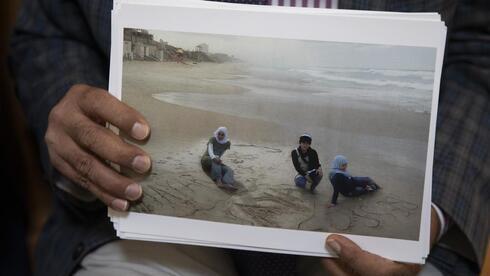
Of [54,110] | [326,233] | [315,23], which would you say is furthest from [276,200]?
[54,110]

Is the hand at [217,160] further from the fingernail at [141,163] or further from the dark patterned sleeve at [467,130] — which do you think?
the dark patterned sleeve at [467,130]

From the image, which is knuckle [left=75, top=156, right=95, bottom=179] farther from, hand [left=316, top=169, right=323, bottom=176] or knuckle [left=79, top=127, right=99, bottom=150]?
hand [left=316, top=169, right=323, bottom=176]

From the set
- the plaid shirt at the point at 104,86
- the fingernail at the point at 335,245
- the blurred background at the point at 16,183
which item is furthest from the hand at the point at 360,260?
the blurred background at the point at 16,183

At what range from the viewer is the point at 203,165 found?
1.93 ft

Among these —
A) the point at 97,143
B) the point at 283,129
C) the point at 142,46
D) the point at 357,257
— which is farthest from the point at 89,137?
the point at 357,257

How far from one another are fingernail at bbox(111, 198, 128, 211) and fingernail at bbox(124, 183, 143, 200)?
0.01 metres

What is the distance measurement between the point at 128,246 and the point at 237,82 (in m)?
0.29

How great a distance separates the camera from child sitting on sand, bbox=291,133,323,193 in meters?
0.56

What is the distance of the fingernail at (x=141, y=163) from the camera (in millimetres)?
576

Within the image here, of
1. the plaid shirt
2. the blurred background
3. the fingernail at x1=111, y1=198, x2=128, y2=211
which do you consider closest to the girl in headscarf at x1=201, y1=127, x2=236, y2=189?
the fingernail at x1=111, y1=198, x2=128, y2=211

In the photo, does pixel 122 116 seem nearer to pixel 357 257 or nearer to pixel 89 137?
pixel 89 137

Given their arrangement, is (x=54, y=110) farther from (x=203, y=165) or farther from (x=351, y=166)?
(x=351, y=166)

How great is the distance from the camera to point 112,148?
58 centimetres

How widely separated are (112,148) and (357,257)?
0.98 ft
